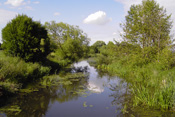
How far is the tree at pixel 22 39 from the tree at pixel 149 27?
10.0 m

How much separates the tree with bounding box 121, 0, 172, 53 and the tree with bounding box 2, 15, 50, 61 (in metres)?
10.0

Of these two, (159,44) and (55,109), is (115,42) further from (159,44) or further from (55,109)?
(55,109)

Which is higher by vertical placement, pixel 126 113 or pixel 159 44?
pixel 159 44

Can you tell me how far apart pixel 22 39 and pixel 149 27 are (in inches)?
512

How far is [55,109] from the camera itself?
7332 millimetres

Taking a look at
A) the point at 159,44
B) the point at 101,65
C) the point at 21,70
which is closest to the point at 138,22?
the point at 159,44

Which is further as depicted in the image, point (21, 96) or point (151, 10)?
point (151, 10)

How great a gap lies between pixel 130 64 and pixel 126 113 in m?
10.5

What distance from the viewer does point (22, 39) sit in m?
13.5

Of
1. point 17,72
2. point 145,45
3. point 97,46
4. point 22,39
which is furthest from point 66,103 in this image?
point 97,46

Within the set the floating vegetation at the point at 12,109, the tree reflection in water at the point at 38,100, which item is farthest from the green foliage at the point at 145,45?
the floating vegetation at the point at 12,109

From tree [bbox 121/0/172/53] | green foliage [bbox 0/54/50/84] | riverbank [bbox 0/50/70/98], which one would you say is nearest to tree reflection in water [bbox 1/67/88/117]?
riverbank [bbox 0/50/70/98]

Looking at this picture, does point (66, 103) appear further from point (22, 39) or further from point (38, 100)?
point (22, 39)

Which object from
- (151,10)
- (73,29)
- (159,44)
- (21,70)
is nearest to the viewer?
(21,70)
